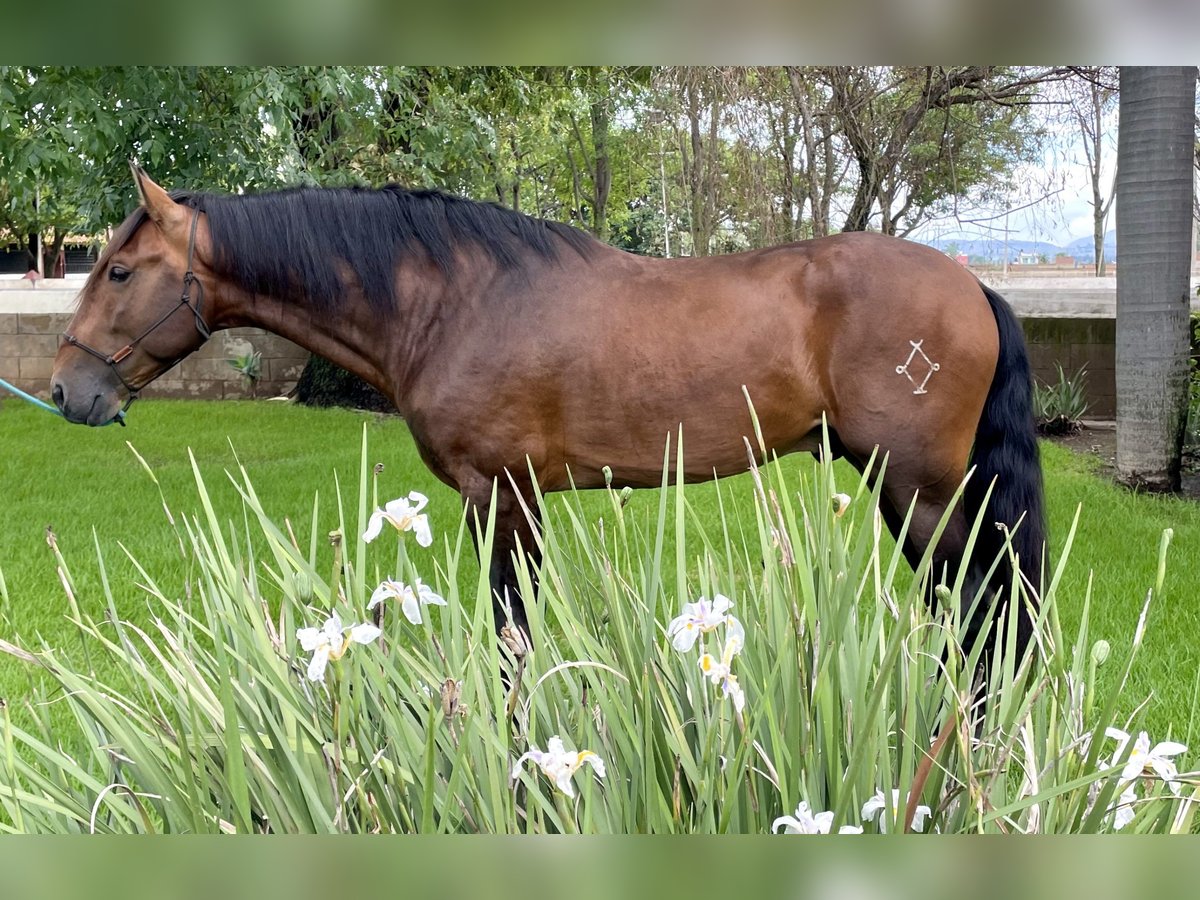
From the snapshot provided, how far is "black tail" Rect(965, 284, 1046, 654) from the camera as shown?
298 cm

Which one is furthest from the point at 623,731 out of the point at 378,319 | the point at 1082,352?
the point at 1082,352

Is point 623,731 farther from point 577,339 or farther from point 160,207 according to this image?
point 160,207

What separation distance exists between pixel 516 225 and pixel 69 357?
1.37 m

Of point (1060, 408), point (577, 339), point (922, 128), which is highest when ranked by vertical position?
point (922, 128)

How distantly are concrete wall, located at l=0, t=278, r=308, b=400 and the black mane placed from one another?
788 centimetres

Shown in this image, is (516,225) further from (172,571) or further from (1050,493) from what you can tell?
(1050,493)

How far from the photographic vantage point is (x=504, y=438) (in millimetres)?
3014

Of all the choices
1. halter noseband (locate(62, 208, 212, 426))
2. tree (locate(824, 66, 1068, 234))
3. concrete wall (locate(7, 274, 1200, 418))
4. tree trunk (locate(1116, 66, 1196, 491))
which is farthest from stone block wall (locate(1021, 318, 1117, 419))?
halter noseband (locate(62, 208, 212, 426))

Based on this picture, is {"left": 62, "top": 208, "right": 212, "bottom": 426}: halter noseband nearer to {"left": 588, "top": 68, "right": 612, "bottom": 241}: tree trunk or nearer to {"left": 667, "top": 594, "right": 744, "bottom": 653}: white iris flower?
{"left": 667, "top": 594, "right": 744, "bottom": 653}: white iris flower

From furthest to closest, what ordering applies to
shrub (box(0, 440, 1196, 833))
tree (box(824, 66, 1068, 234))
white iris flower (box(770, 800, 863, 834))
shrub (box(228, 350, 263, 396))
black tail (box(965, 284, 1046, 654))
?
shrub (box(228, 350, 263, 396)), tree (box(824, 66, 1068, 234)), black tail (box(965, 284, 1046, 654)), shrub (box(0, 440, 1196, 833)), white iris flower (box(770, 800, 863, 834))

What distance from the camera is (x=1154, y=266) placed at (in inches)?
243

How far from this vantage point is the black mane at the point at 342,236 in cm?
291

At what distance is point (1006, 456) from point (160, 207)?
258 cm

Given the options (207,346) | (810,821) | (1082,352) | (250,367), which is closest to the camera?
(810,821)
